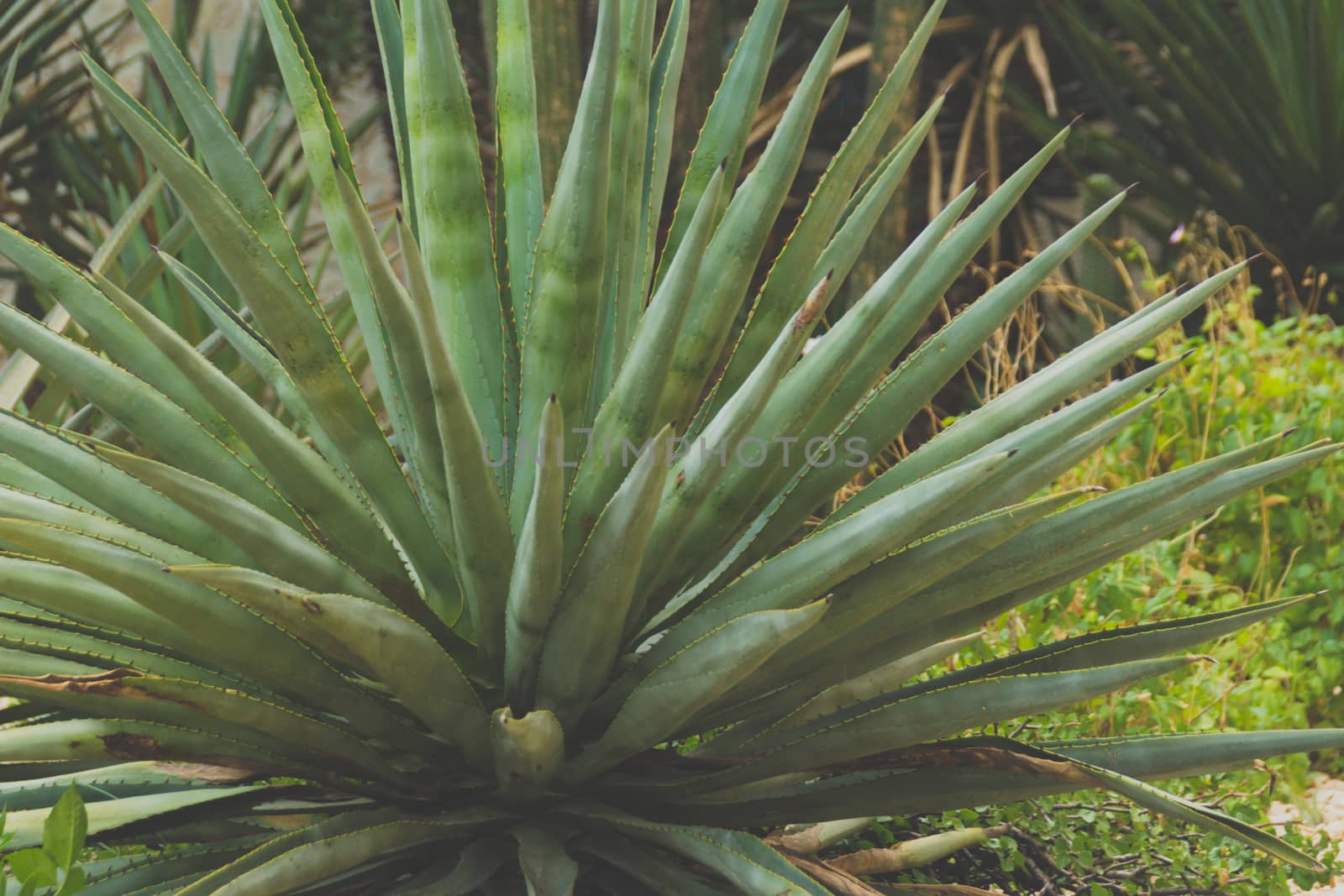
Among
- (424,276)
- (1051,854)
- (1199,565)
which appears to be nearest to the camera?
(424,276)

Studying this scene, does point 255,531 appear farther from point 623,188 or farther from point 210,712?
point 623,188

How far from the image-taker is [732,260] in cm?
122

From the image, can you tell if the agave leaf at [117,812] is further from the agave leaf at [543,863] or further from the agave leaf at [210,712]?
the agave leaf at [543,863]

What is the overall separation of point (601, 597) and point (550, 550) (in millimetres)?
65

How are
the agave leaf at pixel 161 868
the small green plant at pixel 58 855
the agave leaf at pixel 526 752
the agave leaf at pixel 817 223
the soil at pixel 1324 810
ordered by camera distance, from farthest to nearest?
the soil at pixel 1324 810 → the agave leaf at pixel 817 223 → the agave leaf at pixel 161 868 → the agave leaf at pixel 526 752 → the small green plant at pixel 58 855

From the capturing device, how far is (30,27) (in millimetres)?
4215

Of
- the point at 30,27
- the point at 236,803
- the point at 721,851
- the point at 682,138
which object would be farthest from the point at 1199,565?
the point at 30,27

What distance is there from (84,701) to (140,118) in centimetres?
49

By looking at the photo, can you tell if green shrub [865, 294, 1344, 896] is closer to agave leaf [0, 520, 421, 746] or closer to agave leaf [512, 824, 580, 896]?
agave leaf [512, 824, 580, 896]

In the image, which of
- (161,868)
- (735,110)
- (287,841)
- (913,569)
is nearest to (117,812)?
(161,868)

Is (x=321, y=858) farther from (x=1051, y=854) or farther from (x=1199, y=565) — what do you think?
(x=1199, y=565)

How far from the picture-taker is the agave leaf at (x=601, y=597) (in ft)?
3.07

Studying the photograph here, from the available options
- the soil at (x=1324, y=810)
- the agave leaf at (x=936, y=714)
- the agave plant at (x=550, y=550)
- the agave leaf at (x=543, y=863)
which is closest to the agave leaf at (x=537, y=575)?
the agave plant at (x=550, y=550)

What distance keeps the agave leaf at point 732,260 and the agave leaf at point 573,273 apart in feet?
0.32
